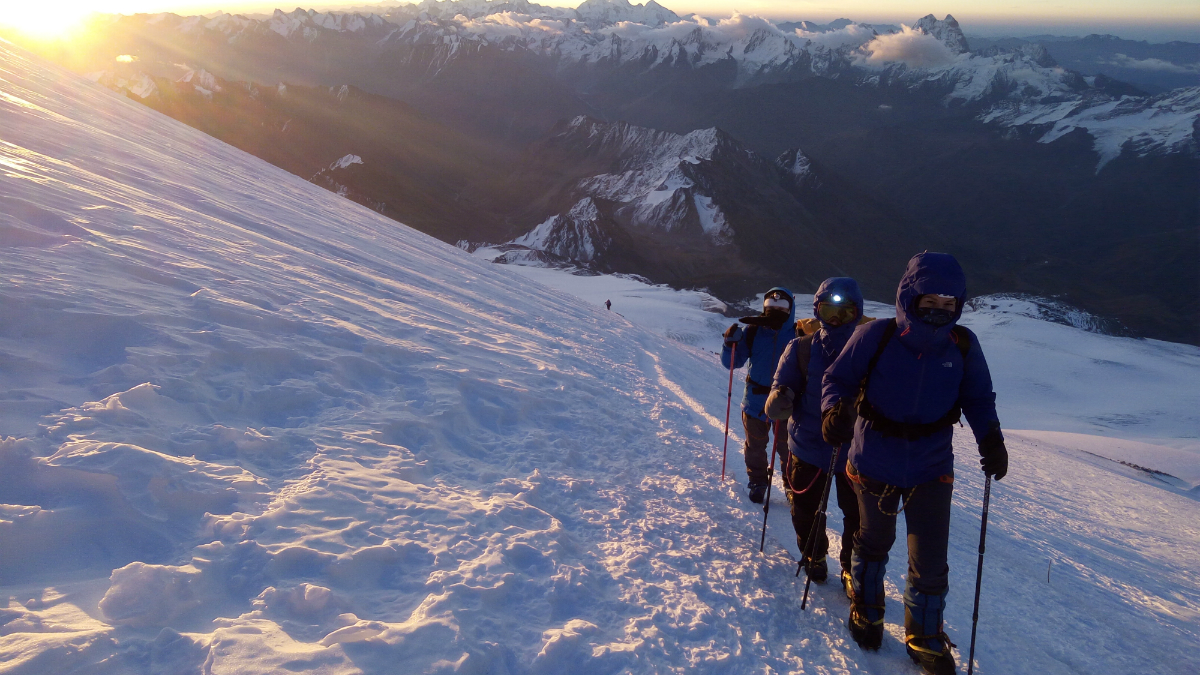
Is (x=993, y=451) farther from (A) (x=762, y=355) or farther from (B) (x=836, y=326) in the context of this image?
(A) (x=762, y=355)

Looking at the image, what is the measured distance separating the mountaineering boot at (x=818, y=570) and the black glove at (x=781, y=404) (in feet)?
4.16

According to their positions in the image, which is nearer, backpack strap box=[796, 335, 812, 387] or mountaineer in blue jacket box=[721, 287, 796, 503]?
backpack strap box=[796, 335, 812, 387]

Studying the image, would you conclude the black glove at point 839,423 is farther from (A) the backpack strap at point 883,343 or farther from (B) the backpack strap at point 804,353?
(B) the backpack strap at point 804,353

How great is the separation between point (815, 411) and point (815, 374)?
0.32 m

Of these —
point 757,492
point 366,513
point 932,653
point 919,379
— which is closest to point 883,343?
point 919,379

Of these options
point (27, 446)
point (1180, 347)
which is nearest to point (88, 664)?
point (27, 446)

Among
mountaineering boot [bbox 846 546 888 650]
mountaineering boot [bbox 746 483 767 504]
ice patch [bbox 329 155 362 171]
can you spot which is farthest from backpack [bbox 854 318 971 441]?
ice patch [bbox 329 155 362 171]

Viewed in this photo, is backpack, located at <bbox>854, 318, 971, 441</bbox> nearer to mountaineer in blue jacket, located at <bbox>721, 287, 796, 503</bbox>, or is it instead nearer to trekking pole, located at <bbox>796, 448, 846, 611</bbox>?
trekking pole, located at <bbox>796, 448, 846, 611</bbox>

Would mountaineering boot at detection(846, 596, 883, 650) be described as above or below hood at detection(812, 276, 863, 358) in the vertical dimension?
below

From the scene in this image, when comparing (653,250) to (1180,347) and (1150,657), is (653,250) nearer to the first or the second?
(1180,347)

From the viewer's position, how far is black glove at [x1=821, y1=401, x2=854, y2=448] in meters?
3.97

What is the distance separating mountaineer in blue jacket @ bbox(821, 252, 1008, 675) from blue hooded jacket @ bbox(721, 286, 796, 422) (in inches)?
77.1

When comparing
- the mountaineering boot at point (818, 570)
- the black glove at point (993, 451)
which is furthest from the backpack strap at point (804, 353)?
the mountaineering boot at point (818, 570)

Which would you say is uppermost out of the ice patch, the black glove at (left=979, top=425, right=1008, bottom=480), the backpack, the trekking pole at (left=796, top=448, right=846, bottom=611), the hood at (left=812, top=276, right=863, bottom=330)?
the ice patch
